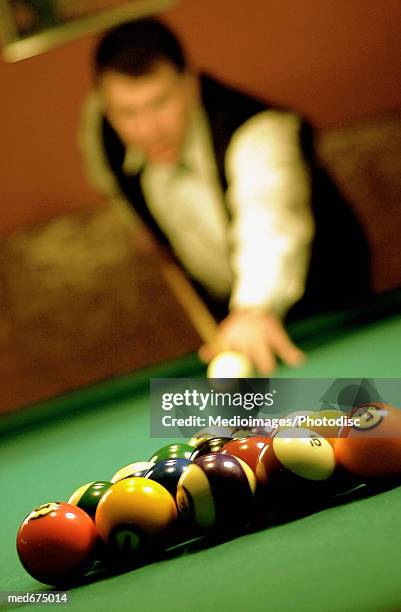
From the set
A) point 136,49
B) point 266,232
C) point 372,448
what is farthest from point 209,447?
point 136,49

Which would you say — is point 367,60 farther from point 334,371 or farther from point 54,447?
point 54,447

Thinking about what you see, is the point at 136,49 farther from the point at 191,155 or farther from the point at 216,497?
the point at 216,497

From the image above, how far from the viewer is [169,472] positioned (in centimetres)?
149

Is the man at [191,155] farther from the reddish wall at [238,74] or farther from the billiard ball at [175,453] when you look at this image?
the billiard ball at [175,453]

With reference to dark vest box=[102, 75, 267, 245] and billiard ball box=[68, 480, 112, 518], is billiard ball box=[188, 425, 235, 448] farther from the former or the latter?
dark vest box=[102, 75, 267, 245]

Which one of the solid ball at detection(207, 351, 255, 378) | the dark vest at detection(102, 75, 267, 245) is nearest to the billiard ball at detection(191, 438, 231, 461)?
the solid ball at detection(207, 351, 255, 378)

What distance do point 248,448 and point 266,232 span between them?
7.03ft

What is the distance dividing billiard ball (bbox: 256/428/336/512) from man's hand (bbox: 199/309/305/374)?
122 centimetres

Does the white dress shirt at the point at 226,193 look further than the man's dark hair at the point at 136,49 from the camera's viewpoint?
No

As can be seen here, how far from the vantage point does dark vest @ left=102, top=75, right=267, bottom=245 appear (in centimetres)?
423

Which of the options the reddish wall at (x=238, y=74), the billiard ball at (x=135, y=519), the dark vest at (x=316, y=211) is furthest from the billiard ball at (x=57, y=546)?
the reddish wall at (x=238, y=74)

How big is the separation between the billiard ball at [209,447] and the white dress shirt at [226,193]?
2.09 meters

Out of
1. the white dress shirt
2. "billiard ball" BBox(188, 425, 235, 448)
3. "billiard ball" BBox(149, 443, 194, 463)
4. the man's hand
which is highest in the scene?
the white dress shirt

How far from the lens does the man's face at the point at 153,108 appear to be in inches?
163
